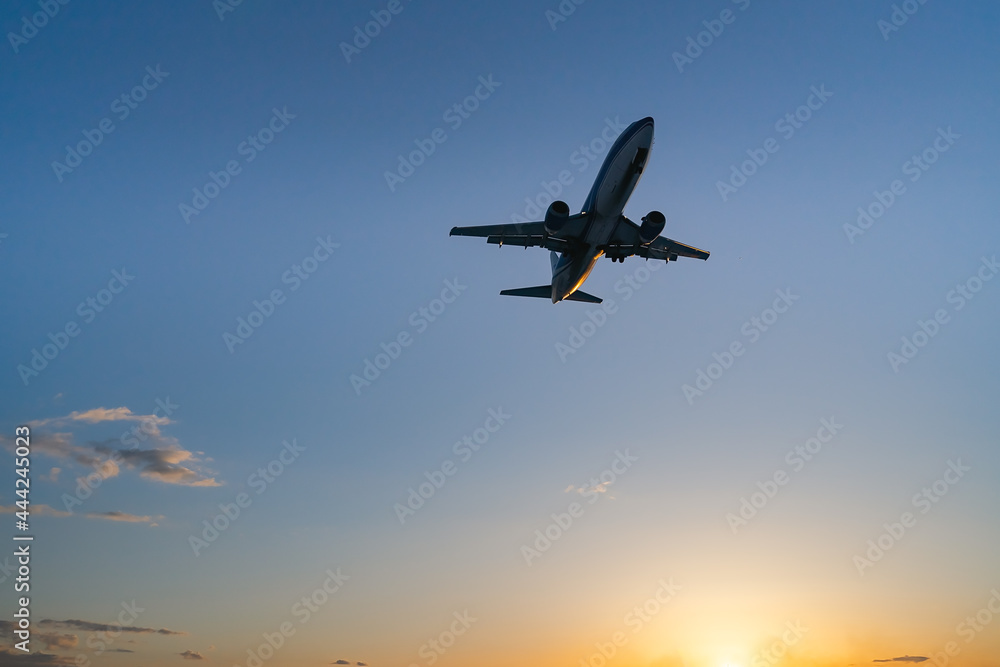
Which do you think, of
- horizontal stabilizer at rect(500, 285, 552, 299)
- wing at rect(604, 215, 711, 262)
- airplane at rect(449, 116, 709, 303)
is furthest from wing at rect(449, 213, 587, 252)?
horizontal stabilizer at rect(500, 285, 552, 299)

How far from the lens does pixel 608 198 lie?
5778 centimetres

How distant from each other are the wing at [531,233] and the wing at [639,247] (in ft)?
10.3

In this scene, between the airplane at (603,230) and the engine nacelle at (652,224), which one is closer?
the airplane at (603,230)

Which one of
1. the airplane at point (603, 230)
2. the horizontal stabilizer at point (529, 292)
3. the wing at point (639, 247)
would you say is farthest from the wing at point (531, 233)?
the horizontal stabilizer at point (529, 292)

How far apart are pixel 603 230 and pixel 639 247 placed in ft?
16.7

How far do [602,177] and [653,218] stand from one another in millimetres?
5289

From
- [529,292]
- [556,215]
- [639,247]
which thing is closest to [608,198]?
[556,215]

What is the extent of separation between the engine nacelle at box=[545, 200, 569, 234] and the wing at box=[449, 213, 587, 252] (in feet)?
3.42

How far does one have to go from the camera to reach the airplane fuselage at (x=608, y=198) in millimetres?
55219

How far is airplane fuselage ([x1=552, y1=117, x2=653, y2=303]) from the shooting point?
2174 inches

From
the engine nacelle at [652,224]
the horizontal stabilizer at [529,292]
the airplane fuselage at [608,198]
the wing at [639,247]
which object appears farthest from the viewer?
the horizontal stabilizer at [529,292]

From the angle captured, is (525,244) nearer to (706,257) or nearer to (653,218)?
(653,218)

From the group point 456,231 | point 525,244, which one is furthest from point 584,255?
point 456,231

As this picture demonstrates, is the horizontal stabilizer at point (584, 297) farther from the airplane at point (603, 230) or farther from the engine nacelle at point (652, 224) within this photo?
the engine nacelle at point (652, 224)
